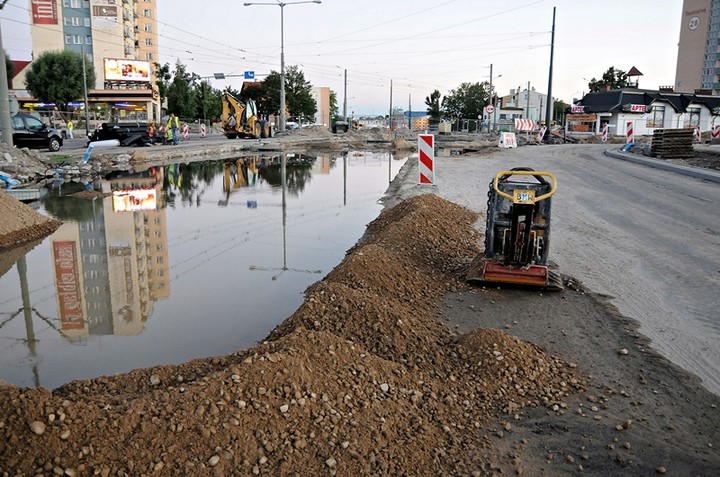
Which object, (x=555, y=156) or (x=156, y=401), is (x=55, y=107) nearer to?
(x=555, y=156)

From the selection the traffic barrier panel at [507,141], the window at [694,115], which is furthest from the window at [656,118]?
the traffic barrier panel at [507,141]

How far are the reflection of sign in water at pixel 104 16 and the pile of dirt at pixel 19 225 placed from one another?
3673 inches

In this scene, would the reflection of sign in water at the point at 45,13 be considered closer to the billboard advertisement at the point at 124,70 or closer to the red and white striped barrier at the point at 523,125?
the billboard advertisement at the point at 124,70

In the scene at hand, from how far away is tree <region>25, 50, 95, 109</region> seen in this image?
7200 centimetres

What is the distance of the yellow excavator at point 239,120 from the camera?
4406 cm

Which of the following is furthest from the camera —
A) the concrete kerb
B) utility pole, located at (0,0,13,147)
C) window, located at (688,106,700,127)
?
window, located at (688,106,700,127)

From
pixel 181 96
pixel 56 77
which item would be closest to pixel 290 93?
pixel 181 96

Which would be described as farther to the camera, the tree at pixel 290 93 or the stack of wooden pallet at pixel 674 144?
the tree at pixel 290 93

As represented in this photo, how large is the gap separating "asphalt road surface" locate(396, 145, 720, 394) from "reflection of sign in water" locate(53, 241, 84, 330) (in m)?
5.04

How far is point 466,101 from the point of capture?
9906 centimetres

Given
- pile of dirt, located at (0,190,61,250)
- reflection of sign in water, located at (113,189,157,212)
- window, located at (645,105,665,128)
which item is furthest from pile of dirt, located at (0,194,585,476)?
window, located at (645,105,665,128)

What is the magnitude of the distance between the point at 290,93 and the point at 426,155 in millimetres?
73200

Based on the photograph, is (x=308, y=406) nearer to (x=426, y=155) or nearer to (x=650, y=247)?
(x=650, y=247)

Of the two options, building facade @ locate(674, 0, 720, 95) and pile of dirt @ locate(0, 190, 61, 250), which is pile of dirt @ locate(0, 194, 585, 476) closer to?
pile of dirt @ locate(0, 190, 61, 250)
